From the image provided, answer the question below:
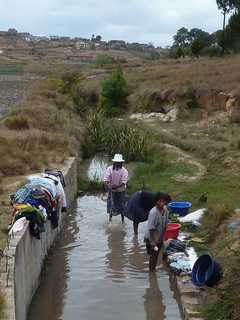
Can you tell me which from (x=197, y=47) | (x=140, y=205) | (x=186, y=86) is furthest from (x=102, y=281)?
(x=197, y=47)

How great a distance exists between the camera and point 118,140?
933 inches

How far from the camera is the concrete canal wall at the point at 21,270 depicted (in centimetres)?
780

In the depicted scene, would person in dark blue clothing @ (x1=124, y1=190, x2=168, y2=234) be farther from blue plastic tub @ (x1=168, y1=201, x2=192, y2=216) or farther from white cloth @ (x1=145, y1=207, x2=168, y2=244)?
white cloth @ (x1=145, y1=207, x2=168, y2=244)

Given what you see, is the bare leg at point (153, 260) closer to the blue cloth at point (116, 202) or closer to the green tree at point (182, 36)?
the blue cloth at point (116, 202)

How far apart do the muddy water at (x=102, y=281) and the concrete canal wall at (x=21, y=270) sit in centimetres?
41

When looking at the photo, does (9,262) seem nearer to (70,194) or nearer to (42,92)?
(70,194)

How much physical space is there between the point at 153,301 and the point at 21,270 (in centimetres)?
263

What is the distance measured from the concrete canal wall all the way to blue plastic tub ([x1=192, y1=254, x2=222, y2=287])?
9.16 ft

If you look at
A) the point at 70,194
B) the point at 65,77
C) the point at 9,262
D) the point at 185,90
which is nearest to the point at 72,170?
the point at 70,194

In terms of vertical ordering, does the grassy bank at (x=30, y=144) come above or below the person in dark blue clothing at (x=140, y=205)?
above

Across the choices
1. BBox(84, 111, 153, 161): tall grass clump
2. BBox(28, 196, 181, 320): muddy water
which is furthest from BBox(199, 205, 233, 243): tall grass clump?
BBox(84, 111, 153, 161): tall grass clump

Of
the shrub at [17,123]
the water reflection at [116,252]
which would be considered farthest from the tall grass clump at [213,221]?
the shrub at [17,123]

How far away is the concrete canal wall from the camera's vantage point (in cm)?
780

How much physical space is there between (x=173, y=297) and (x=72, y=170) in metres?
8.05
